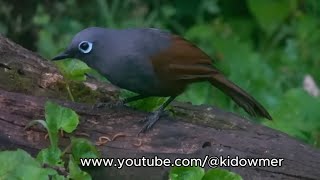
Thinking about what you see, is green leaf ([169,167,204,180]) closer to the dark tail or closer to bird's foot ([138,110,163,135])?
bird's foot ([138,110,163,135])

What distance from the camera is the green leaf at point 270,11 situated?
25.8ft

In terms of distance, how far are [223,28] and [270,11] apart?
413 millimetres

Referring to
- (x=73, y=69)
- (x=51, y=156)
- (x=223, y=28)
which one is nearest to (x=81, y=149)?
(x=51, y=156)

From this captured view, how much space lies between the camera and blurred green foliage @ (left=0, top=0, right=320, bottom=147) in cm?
698

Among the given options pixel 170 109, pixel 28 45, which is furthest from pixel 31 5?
pixel 170 109

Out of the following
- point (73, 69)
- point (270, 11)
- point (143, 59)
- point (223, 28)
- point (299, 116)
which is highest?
point (270, 11)

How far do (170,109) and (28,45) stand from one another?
363cm

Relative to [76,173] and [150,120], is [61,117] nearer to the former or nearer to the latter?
[76,173]

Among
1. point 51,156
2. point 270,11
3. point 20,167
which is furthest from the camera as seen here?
point 270,11

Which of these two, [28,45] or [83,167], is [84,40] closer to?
[83,167]

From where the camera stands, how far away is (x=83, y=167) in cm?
407

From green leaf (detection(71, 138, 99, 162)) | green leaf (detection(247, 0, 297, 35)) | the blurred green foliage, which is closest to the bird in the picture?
green leaf (detection(71, 138, 99, 162))

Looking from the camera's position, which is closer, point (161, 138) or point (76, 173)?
point (76, 173)

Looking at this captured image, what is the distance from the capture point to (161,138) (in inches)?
168
